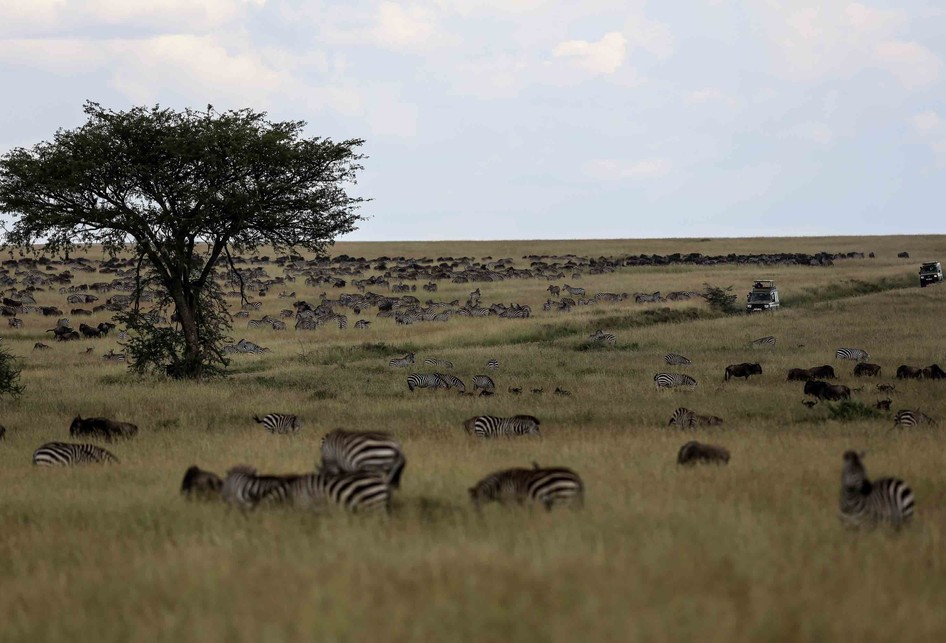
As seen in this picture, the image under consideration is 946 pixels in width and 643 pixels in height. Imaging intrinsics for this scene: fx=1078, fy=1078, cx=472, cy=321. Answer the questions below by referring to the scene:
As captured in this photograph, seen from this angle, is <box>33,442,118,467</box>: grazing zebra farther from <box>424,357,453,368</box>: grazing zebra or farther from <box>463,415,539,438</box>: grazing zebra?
<box>424,357,453,368</box>: grazing zebra

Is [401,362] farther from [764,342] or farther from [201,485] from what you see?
[201,485]

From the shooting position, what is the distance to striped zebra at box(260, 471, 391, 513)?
11.7m

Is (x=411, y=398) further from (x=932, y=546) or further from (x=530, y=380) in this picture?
(x=932, y=546)

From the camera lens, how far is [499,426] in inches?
843

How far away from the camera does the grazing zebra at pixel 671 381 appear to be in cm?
3173

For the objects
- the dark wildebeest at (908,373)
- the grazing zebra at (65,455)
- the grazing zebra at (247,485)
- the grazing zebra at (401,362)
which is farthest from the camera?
the grazing zebra at (401,362)

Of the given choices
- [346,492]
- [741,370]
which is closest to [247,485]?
[346,492]

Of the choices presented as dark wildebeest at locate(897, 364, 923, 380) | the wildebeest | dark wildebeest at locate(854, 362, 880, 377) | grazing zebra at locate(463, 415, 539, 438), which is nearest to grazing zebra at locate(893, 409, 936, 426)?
the wildebeest

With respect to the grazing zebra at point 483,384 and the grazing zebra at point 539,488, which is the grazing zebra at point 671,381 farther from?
the grazing zebra at point 539,488

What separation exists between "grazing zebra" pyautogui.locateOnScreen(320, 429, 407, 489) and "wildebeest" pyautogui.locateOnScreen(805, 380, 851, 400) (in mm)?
17608

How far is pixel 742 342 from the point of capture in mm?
46344

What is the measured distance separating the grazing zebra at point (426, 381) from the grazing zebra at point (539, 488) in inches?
790

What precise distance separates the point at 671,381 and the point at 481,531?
70.3 ft

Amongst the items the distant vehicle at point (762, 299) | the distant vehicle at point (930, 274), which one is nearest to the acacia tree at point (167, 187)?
the distant vehicle at point (762, 299)
